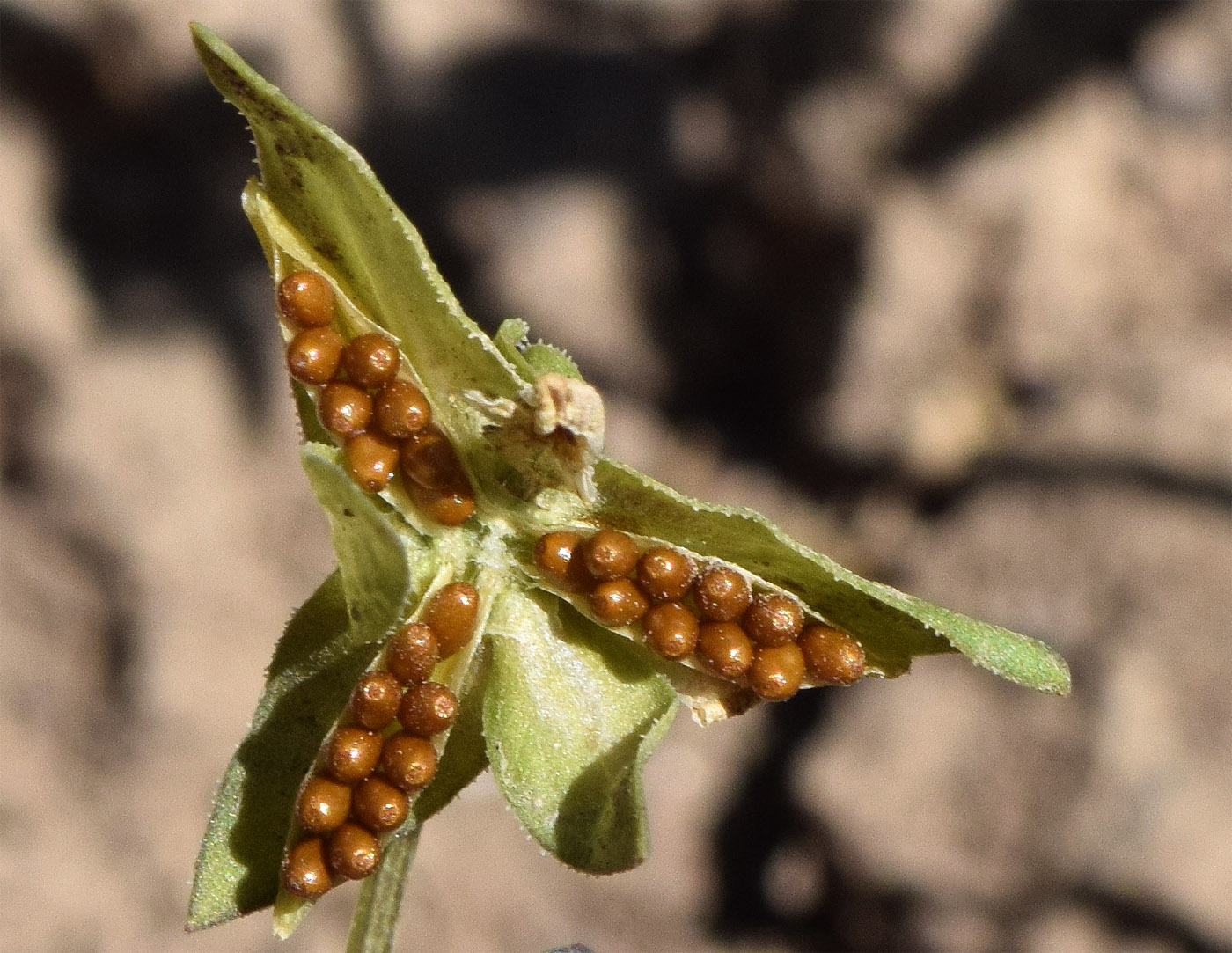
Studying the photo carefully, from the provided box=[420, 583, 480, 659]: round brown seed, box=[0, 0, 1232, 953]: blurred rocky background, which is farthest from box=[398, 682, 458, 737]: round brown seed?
box=[0, 0, 1232, 953]: blurred rocky background

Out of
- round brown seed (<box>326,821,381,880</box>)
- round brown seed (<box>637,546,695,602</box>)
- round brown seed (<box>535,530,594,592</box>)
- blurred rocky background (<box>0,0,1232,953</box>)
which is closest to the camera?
round brown seed (<box>326,821,381,880</box>)

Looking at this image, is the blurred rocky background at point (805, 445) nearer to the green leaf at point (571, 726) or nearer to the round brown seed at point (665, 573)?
the green leaf at point (571, 726)

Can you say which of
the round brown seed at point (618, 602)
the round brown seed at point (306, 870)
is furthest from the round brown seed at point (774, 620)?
the round brown seed at point (306, 870)

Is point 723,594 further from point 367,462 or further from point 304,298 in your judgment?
point 304,298

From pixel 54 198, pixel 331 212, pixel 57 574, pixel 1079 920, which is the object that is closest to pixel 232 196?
pixel 54 198

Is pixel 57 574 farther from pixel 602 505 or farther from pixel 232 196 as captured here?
pixel 602 505

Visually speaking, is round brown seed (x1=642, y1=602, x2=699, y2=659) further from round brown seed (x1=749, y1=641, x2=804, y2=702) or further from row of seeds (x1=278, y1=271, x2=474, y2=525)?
row of seeds (x1=278, y1=271, x2=474, y2=525)
